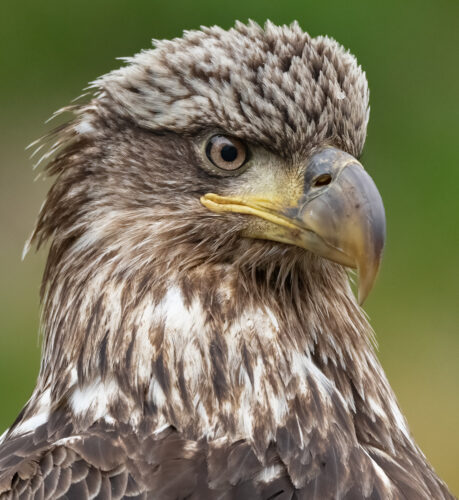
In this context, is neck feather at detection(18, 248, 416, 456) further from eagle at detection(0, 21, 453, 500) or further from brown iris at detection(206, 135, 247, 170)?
brown iris at detection(206, 135, 247, 170)

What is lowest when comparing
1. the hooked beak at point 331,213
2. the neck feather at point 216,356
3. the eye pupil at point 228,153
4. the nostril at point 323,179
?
the neck feather at point 216,356

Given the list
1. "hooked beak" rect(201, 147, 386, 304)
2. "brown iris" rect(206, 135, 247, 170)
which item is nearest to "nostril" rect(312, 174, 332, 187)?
"hooked beak" rect(201, 147, 386, 304)

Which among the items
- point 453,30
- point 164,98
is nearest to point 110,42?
point 453,30

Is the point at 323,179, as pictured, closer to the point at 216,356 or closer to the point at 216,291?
the point at 216,291

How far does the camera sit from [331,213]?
419 cm

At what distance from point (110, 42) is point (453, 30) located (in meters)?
2.55

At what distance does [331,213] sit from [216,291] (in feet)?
1.43

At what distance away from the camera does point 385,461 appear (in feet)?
14.2

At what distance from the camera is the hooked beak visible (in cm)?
414

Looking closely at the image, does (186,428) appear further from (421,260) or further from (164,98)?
(421,260)

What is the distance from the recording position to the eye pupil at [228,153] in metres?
4.36

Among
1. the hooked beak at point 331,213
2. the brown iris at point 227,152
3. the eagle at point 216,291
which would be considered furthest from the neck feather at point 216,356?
the brown iris at point 227,152

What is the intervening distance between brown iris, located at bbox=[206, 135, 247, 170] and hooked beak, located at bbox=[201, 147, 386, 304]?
10 cm

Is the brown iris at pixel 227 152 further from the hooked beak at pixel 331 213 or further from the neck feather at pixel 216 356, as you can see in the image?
the neck feather at pixel 216 356
